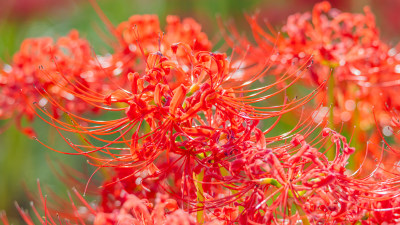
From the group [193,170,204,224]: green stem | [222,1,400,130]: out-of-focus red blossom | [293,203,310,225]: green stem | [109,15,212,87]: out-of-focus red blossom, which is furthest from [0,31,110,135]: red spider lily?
[293,203,310,225]: green stem

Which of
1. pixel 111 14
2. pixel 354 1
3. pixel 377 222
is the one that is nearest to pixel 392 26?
pixel 354 1

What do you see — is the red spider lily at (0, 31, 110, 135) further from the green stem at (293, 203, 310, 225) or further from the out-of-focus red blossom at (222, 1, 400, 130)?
the green stem at (293, 203, 310, 225)

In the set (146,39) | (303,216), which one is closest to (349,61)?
(146,39)

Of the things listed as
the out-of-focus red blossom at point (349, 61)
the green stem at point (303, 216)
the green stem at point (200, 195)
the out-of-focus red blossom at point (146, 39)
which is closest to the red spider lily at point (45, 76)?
the out-of-focus red blossom at point (146, 39)

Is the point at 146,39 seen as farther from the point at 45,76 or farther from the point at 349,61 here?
the point at 349,61

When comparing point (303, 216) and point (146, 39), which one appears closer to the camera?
point (303, 216)

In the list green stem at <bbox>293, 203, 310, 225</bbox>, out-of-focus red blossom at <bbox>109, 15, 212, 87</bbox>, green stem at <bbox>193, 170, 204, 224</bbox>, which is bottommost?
green stem at <bbox>293, 203, 310, 225</bbox>

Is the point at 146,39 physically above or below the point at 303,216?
above

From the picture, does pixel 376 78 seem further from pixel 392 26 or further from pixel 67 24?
pixel 67 24
